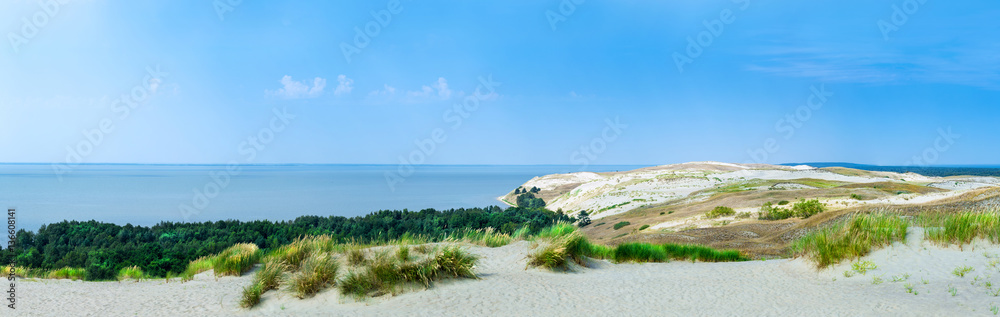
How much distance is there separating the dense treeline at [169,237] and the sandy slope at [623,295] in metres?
1.90

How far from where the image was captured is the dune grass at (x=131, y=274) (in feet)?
39.1

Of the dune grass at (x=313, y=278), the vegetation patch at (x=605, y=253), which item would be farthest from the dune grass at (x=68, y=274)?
the vegetation patch at (x=605, y=253)

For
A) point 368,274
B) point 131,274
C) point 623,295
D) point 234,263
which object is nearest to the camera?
point 623,295

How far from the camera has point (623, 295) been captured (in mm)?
8875

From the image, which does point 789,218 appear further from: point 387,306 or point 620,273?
point 387,306

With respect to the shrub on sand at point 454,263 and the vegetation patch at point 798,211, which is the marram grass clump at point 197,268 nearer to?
the shrub on sand at point 454,263

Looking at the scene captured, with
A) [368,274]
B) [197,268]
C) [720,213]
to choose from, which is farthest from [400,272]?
[720,213]

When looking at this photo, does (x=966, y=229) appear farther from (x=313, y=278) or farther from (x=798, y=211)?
(x=798, y=211)

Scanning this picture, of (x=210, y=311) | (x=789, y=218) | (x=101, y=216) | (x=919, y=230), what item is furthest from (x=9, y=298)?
(x=101, y=216)

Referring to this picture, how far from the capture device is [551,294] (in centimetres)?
894

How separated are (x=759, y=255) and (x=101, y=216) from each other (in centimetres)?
6341

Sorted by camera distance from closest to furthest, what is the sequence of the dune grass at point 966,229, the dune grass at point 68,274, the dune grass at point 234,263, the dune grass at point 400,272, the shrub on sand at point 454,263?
the dune grass at point 400,272 < the shrub on sand at point 454,263 < the dune grass at point 966,229 < the dune grass at point 234,263 < the dune grass at point 68,274

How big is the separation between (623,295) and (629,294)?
121 mm

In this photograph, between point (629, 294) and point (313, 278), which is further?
point (313, 278)
